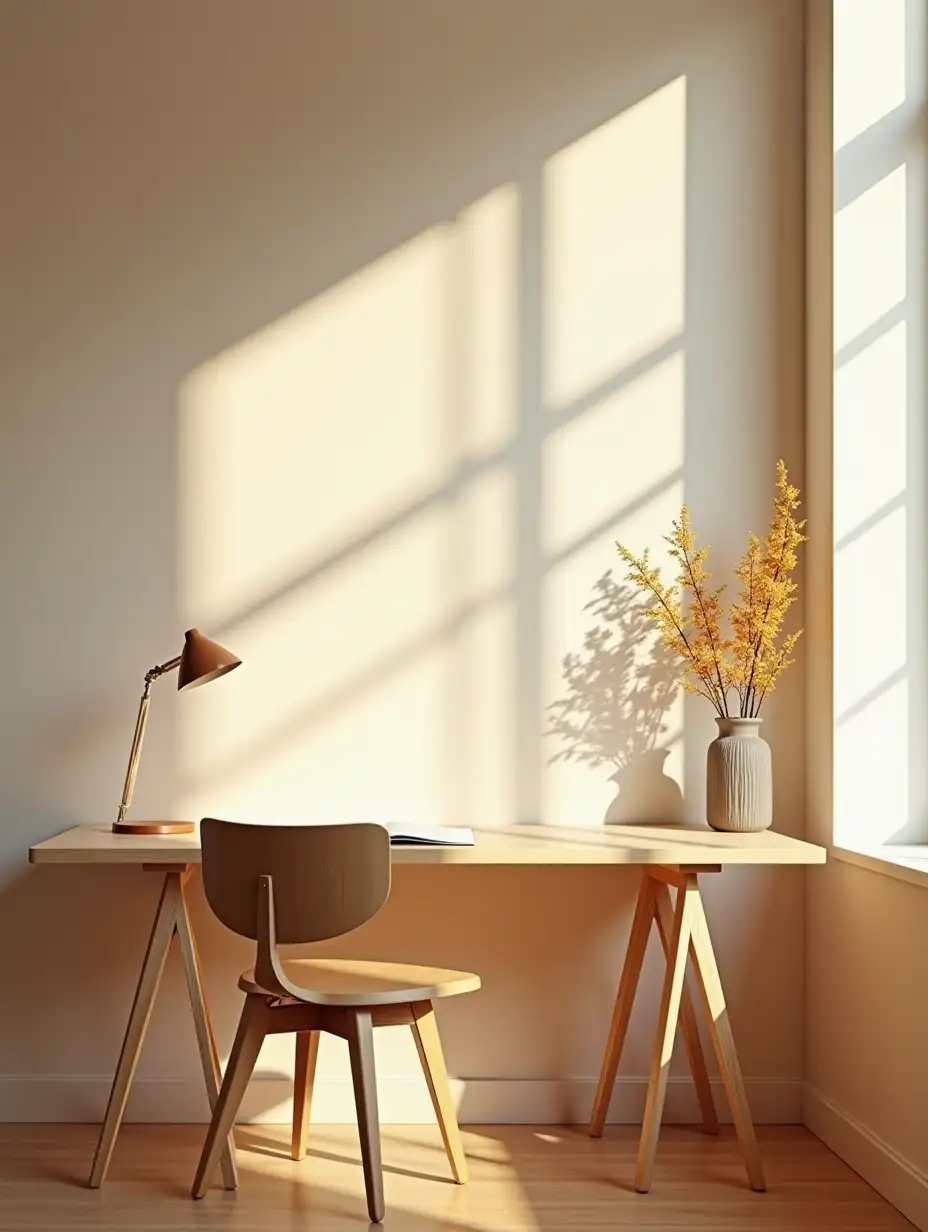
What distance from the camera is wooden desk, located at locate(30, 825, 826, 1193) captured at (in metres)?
2.61

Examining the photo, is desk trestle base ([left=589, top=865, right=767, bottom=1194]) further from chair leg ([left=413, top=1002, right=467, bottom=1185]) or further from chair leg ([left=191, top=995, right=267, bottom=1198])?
chair leg ([left=191, top=995, right=267, bottom=1198])

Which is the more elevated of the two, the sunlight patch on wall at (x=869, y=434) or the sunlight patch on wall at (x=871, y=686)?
the sunlight patch on wall at (x=869, y=434)

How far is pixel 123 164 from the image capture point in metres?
3.20

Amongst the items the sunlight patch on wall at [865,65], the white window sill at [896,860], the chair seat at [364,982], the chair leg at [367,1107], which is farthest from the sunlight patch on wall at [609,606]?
the chair leg at [367,1107]

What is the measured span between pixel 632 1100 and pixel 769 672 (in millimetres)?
1008

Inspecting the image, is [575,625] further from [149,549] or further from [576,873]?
[149,549]

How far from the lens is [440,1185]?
267cm

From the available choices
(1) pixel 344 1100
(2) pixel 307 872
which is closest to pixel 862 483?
(2) pixel 307 872

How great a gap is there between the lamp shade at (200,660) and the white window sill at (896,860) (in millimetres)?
1339

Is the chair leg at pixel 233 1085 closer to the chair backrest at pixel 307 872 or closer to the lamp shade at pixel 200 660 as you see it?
the chair backrest at pixel 307 872

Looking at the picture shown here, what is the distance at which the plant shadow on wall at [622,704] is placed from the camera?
10.4 ft

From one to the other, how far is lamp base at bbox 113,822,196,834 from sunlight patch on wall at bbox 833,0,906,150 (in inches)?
81.3

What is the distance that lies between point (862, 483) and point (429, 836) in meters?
1.23

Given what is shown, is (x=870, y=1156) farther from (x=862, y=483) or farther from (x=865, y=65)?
(x=865, y=65)
